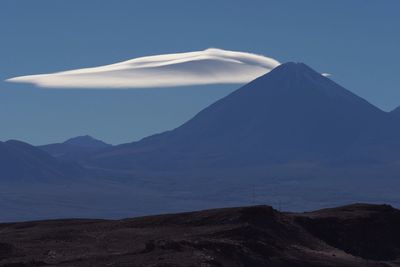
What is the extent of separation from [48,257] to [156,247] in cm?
680

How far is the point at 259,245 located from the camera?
72.4m

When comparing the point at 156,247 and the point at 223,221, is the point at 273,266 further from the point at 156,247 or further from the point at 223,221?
the point at 223,221

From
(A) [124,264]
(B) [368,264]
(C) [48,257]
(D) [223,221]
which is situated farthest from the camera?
(D) [223,221]

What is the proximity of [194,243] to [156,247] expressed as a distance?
253 centimetres

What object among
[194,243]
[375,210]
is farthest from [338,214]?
[194,243]

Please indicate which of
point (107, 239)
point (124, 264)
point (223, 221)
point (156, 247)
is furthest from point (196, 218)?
point (124, 264)

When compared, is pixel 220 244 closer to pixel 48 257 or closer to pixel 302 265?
pixel 302 265

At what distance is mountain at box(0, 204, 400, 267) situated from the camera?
2569 inches

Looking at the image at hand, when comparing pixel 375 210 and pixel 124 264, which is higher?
pixel 375 210

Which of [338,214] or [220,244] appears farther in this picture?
[338,214]

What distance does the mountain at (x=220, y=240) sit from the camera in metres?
65.2

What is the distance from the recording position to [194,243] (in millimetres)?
68312

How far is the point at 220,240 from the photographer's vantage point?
7056cm

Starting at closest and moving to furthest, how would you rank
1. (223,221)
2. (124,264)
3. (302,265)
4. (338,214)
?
(124,264) → (302,265) → (223,221) → (338,214)
